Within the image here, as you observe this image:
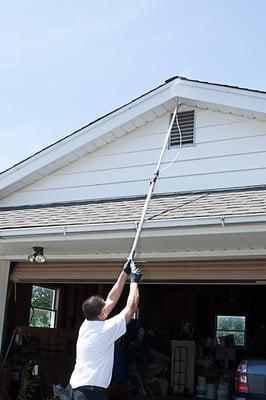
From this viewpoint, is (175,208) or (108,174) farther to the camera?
(108,174)

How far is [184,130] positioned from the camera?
8234 millimetres

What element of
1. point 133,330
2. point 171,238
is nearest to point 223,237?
point 171,238

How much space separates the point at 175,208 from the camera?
21.9 feet

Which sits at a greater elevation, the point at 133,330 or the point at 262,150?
the point at 262,150

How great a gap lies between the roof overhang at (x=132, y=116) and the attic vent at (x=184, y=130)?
179 millimetres

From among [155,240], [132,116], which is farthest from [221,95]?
[155,240]

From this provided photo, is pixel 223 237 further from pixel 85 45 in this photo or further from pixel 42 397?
pixel 42 397

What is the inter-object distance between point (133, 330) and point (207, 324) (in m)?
5.03

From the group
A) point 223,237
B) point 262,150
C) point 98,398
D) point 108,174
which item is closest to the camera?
point 98,398

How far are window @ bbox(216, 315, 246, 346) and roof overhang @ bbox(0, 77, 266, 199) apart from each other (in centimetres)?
918

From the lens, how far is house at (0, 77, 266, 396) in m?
6.34

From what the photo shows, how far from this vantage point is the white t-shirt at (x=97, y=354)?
4266 mm

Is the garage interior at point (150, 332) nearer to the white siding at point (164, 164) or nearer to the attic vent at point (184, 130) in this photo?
the white siding at point (164, 164)

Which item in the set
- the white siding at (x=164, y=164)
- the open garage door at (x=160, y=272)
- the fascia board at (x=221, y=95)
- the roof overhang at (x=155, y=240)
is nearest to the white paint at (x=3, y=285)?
the open garage door at (x=160, y=272)
